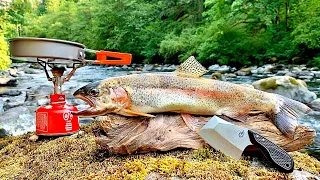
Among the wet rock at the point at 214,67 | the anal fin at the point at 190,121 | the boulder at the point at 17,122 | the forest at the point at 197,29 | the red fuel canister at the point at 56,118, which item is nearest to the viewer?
the anal fin at the point at 190,121

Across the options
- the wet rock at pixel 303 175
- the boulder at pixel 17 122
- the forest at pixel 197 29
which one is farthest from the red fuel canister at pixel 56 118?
the forest at pixel 197 29

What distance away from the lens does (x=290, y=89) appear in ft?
24.3

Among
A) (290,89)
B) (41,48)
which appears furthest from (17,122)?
(290,89)

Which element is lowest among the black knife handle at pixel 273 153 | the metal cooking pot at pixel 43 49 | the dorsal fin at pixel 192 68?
the black knife handle at pixel 273 153

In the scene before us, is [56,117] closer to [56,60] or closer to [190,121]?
[56,60]

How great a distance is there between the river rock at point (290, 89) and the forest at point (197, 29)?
23.6 feet

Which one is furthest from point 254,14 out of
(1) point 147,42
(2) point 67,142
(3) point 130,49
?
(2) point 67,142

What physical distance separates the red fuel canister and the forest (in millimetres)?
7625

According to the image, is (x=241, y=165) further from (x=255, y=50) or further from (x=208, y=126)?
(x=255, y=50)

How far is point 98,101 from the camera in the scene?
1.88 metres

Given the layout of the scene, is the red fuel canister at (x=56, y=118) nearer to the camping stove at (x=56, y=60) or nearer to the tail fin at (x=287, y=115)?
the camping stove at (x=56, y=60)

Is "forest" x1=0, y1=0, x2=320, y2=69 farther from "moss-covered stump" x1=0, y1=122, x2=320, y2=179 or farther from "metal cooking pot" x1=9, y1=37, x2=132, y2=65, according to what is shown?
"moss-covered stump" x1=0, y1=122, x2=320, y2=179

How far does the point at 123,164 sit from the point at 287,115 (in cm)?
110

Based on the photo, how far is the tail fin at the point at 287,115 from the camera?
2.04 meters
